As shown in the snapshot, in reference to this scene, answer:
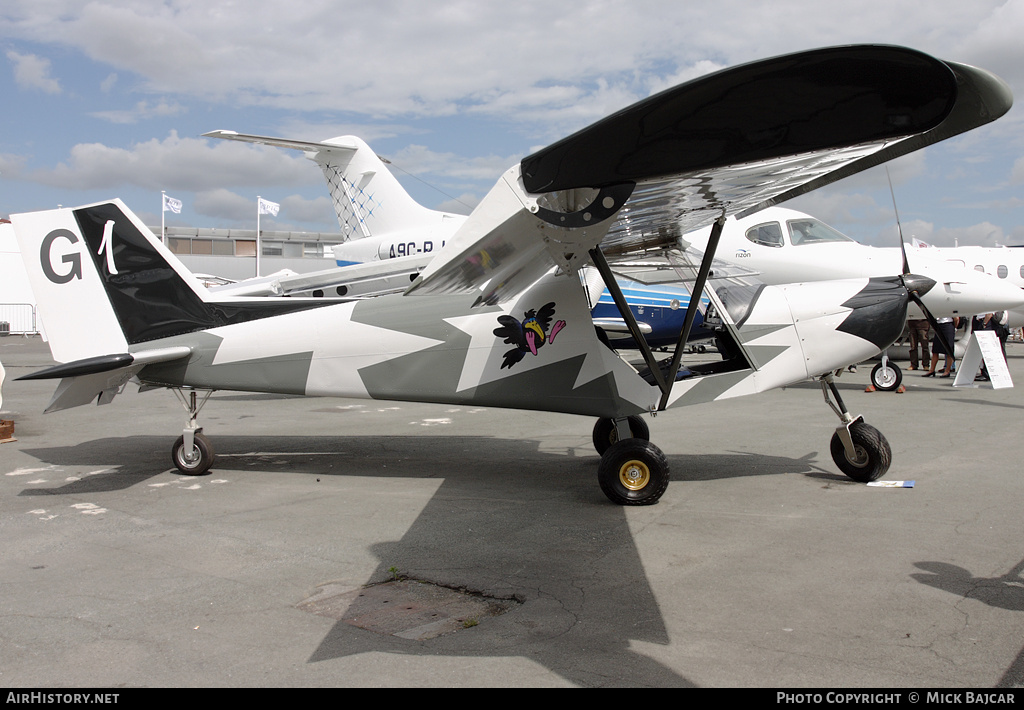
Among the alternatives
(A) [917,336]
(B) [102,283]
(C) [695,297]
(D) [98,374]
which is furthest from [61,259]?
(A) [917,336]

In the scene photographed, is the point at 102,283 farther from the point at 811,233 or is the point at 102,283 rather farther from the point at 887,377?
the point at 887,377

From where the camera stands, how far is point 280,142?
15859 millimetres

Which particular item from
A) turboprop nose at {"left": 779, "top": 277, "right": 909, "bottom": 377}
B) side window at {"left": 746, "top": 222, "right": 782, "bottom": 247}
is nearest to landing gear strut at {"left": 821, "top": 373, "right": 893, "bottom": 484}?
turboprop nose at {"left": 779, "top": 277, "right": 909, "bottom": 377}

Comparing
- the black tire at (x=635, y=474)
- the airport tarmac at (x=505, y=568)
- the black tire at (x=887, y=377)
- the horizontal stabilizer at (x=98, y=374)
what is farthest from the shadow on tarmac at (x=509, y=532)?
the black tire at (x=887, y=377)

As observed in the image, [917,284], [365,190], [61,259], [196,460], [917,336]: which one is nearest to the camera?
[917,284]

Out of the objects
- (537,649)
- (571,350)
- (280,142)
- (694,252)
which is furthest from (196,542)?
(280,142)

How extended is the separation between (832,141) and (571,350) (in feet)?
13.2

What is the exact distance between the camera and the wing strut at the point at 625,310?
588cm

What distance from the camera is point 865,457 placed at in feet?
22.2

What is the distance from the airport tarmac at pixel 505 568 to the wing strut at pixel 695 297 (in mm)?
1038

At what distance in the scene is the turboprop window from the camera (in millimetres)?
15008

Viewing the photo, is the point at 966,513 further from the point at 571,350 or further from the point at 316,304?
the point at 316,304

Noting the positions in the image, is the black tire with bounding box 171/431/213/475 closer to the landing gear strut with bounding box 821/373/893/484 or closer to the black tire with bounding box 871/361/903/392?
the landing gear strut with bounding box 821/373/893/484

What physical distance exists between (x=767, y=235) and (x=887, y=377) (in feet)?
12.1
